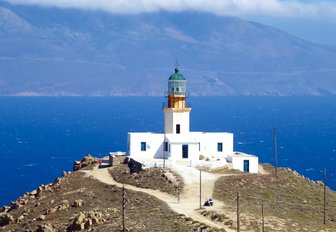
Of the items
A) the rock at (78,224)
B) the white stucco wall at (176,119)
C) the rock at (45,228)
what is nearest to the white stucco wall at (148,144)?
the white stucco wall at (176,119)

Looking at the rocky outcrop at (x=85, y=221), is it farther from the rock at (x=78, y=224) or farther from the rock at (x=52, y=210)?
the rock at (x=52, y=210)

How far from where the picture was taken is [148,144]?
257 ft

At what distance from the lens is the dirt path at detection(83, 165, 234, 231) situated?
56953 mm

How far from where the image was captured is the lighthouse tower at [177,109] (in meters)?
79.6

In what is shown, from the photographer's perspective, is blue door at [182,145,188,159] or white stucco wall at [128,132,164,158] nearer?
blue door at [182,145,188,159]

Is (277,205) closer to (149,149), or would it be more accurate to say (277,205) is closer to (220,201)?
(220,201)

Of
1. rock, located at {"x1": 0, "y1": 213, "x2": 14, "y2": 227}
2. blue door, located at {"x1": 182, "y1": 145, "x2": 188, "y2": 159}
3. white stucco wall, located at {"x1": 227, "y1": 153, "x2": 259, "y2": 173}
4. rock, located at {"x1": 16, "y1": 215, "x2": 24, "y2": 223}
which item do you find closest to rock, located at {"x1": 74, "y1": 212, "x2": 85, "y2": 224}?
rock, located at {"x1": 16, "y1": 215, "x2": 24, "y2": 223}

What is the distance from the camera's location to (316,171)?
12362 centimetres

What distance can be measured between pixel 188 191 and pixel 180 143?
1252 cm

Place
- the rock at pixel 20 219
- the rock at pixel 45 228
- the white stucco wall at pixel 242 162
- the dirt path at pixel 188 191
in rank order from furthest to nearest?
the white stucco wall at pixel 242 162 < the rock at pixel 20 219 < the rock at pixel 45 228 < the dirt path at pixel 188 191

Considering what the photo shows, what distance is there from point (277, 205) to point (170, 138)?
17747 mm

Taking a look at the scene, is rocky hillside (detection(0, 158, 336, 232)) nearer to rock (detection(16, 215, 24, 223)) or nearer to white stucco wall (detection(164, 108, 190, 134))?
rock (detection(16, 215, 24, 223))

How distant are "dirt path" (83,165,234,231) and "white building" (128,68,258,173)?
397cm

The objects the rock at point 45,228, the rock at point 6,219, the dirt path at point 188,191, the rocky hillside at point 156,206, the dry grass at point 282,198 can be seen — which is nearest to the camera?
the rocky hillside at point 156,206
